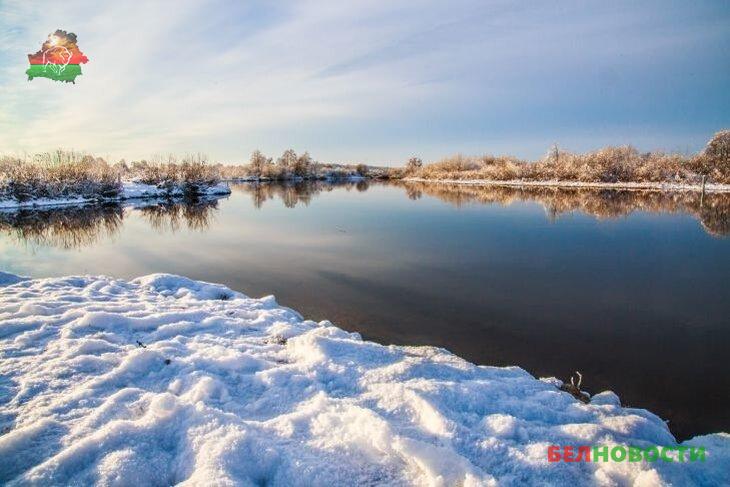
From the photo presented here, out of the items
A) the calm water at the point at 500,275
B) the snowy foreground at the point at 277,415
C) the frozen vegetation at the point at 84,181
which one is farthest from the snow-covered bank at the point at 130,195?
the snowy foreground at the point at 277,415

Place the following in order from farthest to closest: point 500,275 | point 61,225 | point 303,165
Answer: point 303,165 < point 61,225 < point 500,275

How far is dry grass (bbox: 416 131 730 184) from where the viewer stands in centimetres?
3303

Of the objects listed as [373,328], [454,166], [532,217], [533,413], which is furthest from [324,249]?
[454,166]

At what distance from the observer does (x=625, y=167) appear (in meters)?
37.6

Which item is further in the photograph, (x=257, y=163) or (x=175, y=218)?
(x=257, y=163)

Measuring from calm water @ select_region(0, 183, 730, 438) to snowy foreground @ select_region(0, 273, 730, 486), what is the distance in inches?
39.1

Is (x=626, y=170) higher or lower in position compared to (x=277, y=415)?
higher

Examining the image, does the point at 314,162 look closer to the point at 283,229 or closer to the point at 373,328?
the point at 283,229

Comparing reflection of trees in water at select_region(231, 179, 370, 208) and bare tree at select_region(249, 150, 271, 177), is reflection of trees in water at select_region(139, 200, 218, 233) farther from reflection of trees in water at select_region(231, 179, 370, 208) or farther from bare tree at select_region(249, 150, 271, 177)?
bare tree at select_region(249, 150, 271, 177)

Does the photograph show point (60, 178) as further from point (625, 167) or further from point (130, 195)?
point (625, 167)

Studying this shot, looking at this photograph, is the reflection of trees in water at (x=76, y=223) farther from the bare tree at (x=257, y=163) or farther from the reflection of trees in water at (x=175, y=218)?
the bare tree at (x=257, y=163)

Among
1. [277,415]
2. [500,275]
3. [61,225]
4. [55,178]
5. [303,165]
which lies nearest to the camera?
[277,415]

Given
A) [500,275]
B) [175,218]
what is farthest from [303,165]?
[500,275]

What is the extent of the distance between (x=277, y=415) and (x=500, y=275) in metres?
5.98
